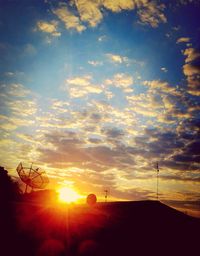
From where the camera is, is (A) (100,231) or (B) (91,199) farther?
(B) (91,199)

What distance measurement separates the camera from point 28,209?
29.9 meters

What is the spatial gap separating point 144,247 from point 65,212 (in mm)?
9390

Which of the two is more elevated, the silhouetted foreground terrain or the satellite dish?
the satellite dish

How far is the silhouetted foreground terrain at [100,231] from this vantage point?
78.7ft

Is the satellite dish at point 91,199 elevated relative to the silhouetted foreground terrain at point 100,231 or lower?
elevated

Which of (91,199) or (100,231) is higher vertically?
(91,199)

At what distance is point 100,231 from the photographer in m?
26.2

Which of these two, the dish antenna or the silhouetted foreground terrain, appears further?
the dish antenna

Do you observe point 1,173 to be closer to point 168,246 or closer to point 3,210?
point 3,210

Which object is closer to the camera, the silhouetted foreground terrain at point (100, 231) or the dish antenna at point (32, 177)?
the silhouetted foreground terrain at point (100, 231)

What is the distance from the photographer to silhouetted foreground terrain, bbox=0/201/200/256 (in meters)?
24.0

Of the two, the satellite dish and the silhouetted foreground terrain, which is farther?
the satellite dish

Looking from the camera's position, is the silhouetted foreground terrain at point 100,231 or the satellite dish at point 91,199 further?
the satellite dish at point 91,199

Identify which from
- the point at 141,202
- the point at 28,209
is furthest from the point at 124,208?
the point at 28,209
